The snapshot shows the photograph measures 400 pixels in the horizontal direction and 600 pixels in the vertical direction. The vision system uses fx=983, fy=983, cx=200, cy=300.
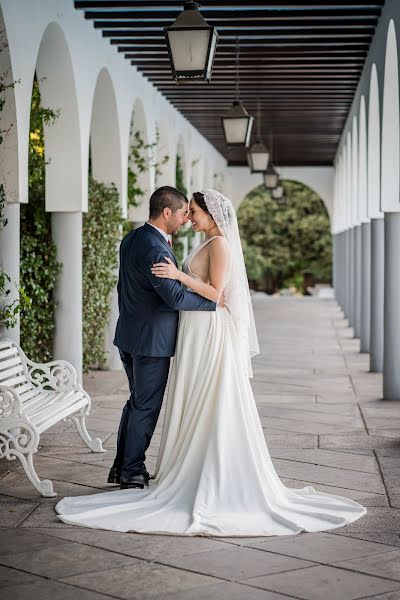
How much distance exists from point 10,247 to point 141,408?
2.43 m

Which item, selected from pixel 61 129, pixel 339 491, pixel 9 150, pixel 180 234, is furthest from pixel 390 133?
pixel 180 234

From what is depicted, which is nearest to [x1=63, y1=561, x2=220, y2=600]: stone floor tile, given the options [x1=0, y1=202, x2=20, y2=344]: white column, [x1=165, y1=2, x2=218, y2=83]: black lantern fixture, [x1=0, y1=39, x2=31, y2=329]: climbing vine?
[x1=0, y1=39, x2=31, y2=329]: climbing vine

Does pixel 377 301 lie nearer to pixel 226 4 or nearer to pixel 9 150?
pixel 226 4

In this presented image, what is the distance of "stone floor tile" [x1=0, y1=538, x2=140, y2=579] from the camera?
473 centimetres

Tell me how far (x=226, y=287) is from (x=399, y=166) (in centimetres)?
515

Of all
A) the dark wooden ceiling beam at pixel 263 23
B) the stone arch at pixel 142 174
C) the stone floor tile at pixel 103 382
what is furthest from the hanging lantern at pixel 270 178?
the dark wooden ceiling beam at pixel 263 23

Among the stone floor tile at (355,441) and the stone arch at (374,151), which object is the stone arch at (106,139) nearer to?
the stone arch at (374,151)

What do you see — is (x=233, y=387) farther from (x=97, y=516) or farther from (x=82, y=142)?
(x=82, y=142)

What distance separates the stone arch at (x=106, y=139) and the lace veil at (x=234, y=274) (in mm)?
Result: 6558

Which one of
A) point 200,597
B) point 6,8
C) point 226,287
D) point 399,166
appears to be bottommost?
point 200,597

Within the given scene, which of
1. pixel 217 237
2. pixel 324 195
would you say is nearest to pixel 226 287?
pixel 217 237

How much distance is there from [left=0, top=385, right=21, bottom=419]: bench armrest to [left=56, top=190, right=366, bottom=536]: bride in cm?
75

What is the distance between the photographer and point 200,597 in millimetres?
4348

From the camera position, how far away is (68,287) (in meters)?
10.9
